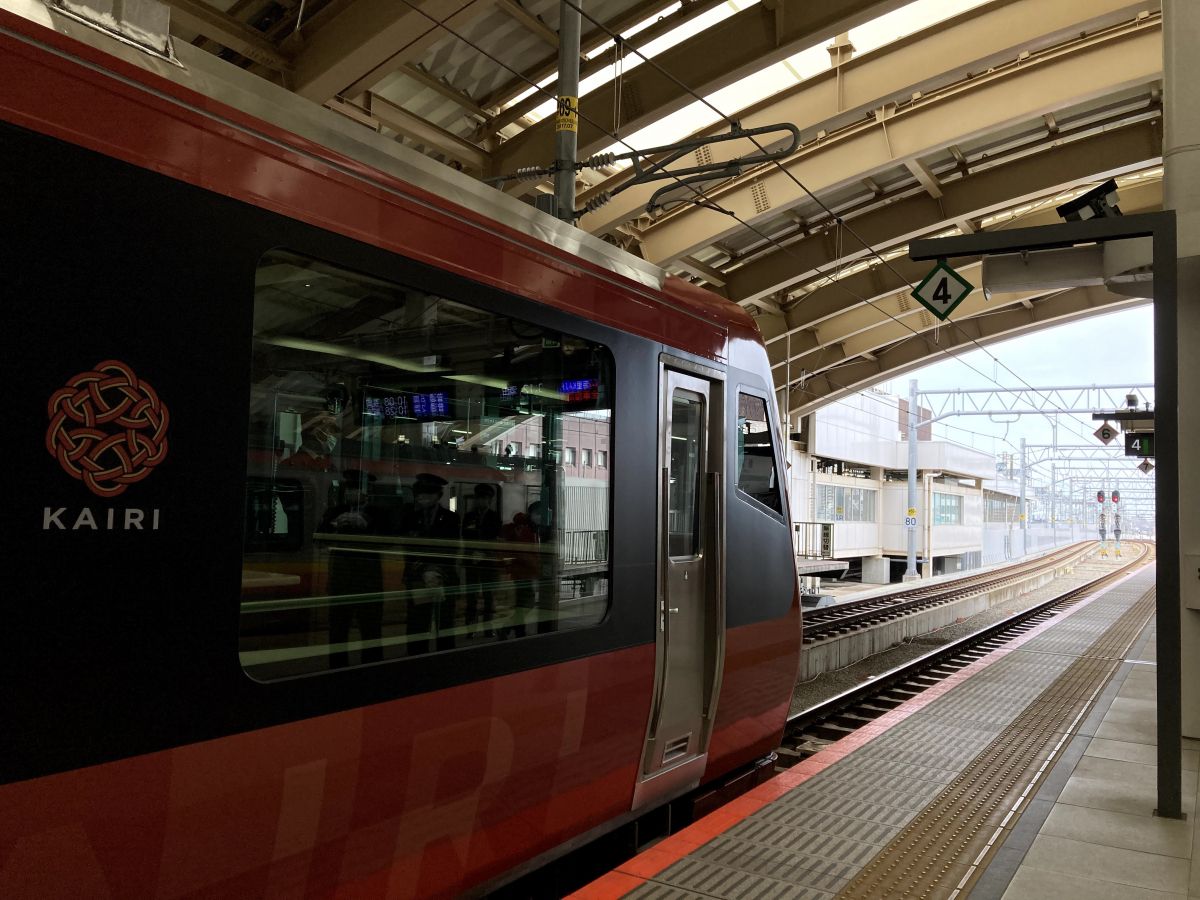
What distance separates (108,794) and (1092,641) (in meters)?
14.4

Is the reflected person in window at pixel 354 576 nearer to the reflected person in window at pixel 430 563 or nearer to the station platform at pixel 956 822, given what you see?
Answer: the reflected person in window at pixel 430 563

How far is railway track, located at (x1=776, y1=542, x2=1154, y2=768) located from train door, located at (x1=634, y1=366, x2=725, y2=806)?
7.95ft

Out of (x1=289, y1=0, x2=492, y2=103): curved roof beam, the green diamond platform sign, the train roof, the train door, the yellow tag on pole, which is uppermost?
(x1=289, y1=0, x2=492, y2=103): curved roof beam

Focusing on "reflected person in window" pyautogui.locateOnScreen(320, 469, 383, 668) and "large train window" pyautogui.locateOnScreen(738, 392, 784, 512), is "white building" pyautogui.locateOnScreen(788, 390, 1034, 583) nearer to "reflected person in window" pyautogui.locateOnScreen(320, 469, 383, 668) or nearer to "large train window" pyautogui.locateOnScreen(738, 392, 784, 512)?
"large train window" pyautogui.locateOnScreen(738, 392, 784, 512)

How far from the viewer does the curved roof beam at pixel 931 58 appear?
44.4ft

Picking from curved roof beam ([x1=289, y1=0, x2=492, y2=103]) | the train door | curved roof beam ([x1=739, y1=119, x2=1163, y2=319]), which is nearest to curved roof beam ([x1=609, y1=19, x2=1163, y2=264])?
curved roof beam ([x1=739, y1=119, x2=1163, y2=319])

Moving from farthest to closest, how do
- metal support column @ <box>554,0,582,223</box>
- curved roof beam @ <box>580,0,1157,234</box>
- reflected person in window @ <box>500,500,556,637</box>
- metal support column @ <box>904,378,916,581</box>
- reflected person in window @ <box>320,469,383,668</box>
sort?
metal support column @ <box>904,378,916,581</box> → curved roof beam @ <box>580,0,1157,234</box> → metal support column @ <box>554,0,582,223</box> → reflected person in window @ <box>500,500,556,637</box> → reflected person in window @ <box>320,469,383,668</box>

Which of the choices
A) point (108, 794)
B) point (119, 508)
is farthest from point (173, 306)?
point (108, 794)

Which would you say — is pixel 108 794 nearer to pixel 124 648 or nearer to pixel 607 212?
pixel 124 648

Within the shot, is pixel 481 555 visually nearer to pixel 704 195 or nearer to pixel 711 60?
pixel 711 60

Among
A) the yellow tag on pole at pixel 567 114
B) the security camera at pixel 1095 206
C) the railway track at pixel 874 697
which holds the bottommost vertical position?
the railway track at pixel 874 697

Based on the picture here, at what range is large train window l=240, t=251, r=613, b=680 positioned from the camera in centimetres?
310

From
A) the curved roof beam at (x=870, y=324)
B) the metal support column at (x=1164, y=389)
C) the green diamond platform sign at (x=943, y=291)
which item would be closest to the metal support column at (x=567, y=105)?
the green diamond platform sign at (x=943, y=291)

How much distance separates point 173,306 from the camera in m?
2.75
